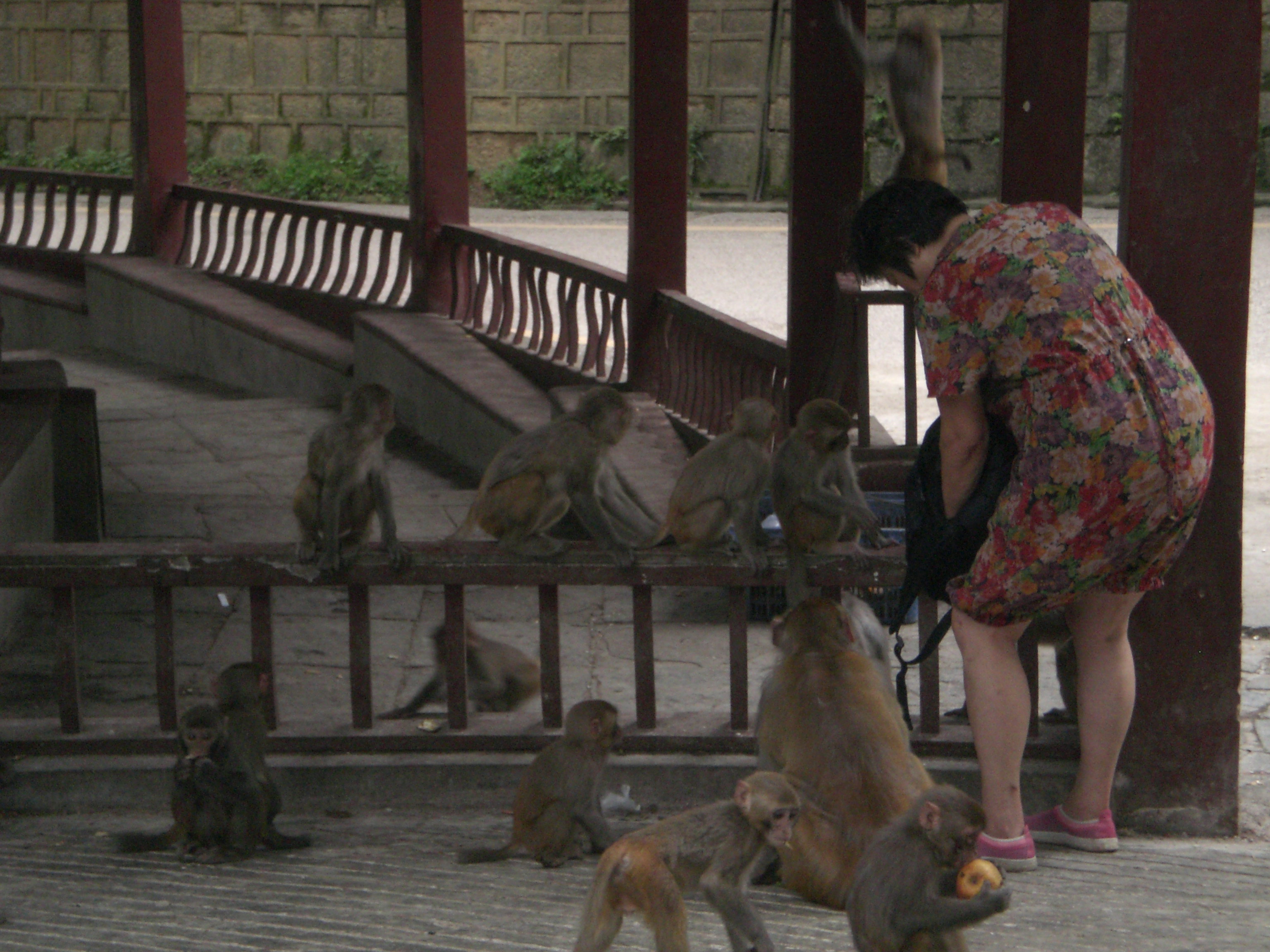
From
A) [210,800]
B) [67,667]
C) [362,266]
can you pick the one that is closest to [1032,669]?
[210,800]

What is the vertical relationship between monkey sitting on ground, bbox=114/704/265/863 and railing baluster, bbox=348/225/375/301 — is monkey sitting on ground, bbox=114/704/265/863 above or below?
below

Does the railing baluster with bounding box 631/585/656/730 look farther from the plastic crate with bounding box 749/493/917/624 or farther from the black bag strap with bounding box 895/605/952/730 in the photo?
the plastic crate with bounding box 749/493/917/624

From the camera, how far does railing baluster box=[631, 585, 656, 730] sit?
15.8 ft

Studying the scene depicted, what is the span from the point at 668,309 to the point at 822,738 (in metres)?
5.77

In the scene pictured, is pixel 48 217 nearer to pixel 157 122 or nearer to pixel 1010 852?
pixel 157 122

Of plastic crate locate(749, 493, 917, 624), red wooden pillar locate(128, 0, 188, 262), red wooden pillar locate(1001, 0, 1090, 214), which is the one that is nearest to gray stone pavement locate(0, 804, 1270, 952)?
plastic crate locate(749, 493, 917, 624)

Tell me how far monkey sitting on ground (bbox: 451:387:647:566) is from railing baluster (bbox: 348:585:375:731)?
0.59 meters

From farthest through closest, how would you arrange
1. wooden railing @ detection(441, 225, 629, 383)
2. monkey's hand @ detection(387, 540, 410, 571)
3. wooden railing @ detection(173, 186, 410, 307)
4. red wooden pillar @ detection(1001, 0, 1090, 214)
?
wooden railing @ detection(173, 186, 410, 307) < wooden railing @ detection(441, 225, 629, 383) < red wooden pillar @ detection(1001, 0, 1090, 214) < monkey's hand @ detection(387, 540, 410, 571)

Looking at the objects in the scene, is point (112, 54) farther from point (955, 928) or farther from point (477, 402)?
point (955, 928)

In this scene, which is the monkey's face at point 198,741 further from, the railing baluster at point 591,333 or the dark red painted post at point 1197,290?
the railing baluster at point 591,333

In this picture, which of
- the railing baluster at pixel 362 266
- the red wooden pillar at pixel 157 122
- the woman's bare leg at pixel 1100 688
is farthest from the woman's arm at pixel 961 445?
the red wooden pillar at pixel 157 122

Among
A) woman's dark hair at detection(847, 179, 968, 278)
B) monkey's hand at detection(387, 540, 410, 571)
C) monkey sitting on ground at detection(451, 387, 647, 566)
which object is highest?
woman's dark hair at detection(847, 179, 968, 278)

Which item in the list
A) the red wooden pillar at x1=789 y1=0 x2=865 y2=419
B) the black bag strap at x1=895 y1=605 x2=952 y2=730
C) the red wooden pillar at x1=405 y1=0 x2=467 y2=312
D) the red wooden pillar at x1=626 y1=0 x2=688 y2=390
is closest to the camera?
the black bag strap at x1=895 y1=605 x2=952 y2=730

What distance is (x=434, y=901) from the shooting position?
4012mm
